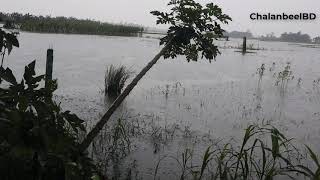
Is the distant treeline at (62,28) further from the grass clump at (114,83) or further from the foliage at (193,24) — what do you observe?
the foliage at (193,24)

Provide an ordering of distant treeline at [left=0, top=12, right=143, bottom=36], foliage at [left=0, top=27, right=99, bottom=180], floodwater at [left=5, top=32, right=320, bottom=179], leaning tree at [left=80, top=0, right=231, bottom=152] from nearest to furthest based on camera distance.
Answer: foliage at [left=0, top=27, right=99, bottom=180] < leaning tree at [left=80, top=0, right=231, bottom=152] < floodwater at [left=5, top=32, right=320, bottom=179] < distant treeline at [left=0, top=12, right=143, bottom=36]

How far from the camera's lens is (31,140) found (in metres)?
1.65

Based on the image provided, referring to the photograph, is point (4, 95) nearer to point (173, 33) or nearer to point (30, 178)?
point (30, 178)

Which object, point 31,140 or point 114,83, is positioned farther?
point 114,83

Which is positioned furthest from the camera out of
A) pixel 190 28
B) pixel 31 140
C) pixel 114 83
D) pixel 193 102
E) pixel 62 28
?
pixel 62 28

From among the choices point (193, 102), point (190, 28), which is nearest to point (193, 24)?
point (190, 28)

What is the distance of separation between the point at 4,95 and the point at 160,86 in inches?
348

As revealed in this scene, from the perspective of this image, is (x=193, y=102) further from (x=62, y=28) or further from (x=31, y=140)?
(x=62, y=28)

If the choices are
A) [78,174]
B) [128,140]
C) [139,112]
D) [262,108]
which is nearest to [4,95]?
[78,174]

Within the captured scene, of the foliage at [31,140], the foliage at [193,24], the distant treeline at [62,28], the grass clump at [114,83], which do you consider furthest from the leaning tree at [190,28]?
the distant treeline at [62,28]

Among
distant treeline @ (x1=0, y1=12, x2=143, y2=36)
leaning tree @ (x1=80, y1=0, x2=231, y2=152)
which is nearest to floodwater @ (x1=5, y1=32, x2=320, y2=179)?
leaning tree @ (x1=80, y1=0, x2=231, y2=152)

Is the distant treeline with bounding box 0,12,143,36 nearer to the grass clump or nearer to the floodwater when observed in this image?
the floodwater

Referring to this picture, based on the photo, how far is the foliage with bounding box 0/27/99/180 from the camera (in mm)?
1637

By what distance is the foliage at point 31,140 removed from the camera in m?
1.64
